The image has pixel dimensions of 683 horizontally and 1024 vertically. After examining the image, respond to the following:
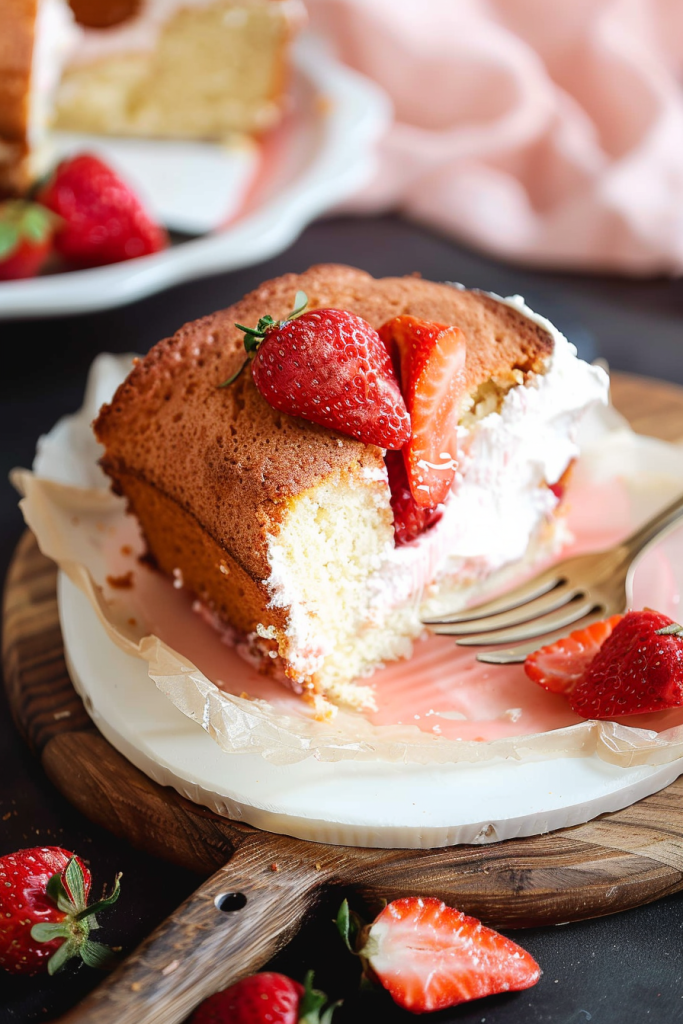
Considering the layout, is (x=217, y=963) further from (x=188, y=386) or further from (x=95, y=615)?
(x=188, y=386)

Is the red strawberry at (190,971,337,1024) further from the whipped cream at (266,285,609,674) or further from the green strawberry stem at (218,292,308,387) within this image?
the green strawberry stem at (218,292,308,387)

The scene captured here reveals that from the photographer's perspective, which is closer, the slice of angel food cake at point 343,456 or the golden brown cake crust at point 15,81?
the slice of angel food cake at point 343,456

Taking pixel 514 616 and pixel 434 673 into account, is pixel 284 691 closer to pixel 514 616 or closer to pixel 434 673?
pixel 434 673

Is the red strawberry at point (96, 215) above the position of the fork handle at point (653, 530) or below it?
above

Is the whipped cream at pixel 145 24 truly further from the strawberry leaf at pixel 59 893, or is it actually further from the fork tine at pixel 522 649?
the strawberry leaf at pixel 59 893

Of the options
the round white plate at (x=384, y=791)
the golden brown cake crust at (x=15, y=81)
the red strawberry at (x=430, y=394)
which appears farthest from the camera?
the golden brown cake crust at (x=15, y=81)

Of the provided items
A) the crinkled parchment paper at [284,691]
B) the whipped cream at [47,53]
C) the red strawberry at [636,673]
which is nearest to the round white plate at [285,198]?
the crinkled parchment paper at [284,691]

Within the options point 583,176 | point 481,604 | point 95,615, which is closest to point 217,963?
point 95,615
